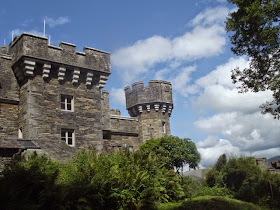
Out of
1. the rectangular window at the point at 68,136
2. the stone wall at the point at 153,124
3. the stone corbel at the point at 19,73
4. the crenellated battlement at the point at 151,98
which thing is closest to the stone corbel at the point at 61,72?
the stone corbel at the point at 19,73

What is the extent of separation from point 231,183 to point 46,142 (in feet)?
46.0

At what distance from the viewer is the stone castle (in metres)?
16.6

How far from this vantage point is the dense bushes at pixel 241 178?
19.2 metres

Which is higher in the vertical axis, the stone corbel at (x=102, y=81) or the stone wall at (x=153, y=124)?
the stone corbel at (x=102, y=81)

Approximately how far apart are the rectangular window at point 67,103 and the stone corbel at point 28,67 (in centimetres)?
235

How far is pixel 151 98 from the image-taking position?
88.2ft

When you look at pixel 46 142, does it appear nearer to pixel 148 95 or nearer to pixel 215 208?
pixel 215 208

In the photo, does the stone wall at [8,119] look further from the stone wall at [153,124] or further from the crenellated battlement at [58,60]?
the stone wall at [153,124]

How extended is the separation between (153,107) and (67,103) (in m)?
10.1

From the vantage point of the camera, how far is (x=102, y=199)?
10.5m

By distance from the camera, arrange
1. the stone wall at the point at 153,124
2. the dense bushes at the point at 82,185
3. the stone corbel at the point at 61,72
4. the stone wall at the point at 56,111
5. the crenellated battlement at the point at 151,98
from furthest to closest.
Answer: the crenellated battlement at the point at 151,98 < the stone wall at the point at 153,124 < the stone corbel at the point at 61,72 < the stone wall at the point at 56,111 < the dense bushes at the point at 82,185

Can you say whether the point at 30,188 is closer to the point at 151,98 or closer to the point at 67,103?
the point at 67,103

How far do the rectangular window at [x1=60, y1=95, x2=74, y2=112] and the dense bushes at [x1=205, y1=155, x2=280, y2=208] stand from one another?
1129 centimetres

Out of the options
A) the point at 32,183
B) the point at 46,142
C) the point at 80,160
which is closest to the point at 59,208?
the point at 32,183
